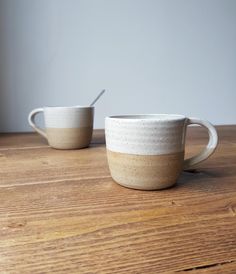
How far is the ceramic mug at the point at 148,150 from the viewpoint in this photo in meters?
0.37

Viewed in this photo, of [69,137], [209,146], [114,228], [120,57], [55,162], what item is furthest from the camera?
[120,57]

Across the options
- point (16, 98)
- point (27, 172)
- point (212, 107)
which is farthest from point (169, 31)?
point (27, 172)

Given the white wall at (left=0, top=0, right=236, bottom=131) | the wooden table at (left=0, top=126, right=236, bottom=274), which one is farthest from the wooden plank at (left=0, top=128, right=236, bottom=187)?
the white wall at (left=0, top=0, right=236, bottom=131)

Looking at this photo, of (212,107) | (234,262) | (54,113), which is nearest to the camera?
(234,262)

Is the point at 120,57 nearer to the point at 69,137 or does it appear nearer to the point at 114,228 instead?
the point at 69,137

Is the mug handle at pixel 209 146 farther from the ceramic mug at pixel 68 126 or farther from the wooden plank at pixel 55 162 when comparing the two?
the ceramic mug at pixel 68 126

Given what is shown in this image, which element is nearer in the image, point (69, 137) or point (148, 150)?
point (148, 150)

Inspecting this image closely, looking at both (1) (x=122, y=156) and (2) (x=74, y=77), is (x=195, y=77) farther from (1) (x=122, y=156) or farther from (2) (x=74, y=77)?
(1) (x=122, y=156)

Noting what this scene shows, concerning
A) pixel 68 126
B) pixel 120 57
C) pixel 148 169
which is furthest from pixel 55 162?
pixel 120 57

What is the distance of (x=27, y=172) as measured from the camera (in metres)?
A: 0.50

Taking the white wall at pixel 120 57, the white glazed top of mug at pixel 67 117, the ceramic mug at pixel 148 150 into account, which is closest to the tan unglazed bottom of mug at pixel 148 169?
the ceramic mug at pixel 148 150

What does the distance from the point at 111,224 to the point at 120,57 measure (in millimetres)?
939

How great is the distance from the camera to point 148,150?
376 mm

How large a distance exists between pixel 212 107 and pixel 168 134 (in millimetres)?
1004
